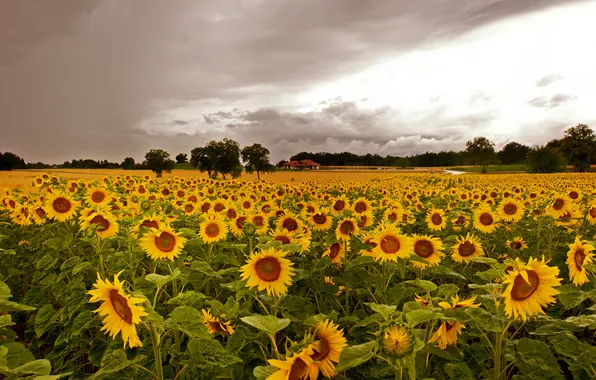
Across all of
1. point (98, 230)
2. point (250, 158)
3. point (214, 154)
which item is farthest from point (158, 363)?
point (250, 158)

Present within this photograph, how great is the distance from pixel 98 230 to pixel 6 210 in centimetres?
635

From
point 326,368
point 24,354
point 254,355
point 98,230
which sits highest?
point 98,230

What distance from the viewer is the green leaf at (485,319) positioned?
7.73 feet

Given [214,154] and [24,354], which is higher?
[214,154]

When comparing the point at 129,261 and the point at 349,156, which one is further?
the point at 349,156

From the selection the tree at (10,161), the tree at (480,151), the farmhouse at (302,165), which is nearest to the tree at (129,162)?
the tree at (10,161)

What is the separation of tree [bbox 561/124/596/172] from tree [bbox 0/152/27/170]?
10752 cm

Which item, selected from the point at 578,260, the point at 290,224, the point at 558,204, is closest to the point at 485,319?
the point at 578,260

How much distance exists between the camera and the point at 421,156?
152750 mm

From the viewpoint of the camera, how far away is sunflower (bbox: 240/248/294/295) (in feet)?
11.2

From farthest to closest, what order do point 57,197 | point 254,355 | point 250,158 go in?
point 250,158 → point 57,197 → point 254,355

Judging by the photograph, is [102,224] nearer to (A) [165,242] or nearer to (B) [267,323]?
(A) [165,242]

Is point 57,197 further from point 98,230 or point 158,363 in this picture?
point 158,363

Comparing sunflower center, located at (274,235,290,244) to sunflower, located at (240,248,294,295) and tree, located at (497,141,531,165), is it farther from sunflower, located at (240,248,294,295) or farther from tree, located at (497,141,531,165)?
tree, located at (497,141,531,165)
